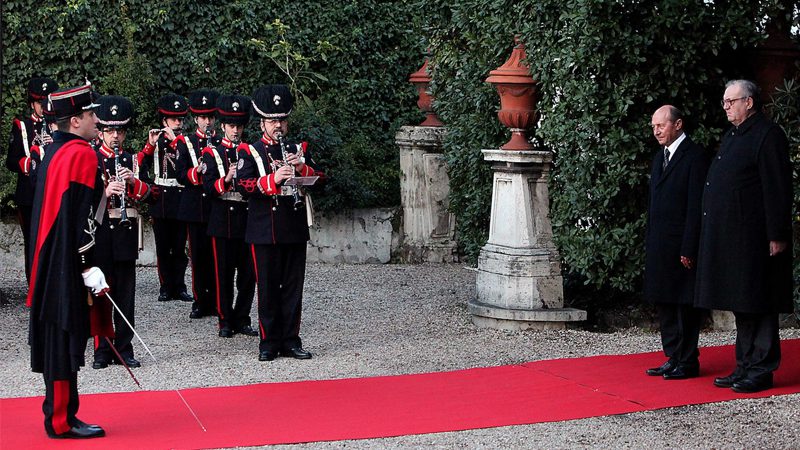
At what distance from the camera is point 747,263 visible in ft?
24.7

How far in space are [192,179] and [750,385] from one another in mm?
5129

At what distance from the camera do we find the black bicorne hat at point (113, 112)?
8734 millimetres

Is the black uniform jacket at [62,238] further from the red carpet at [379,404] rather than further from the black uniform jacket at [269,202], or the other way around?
the black uniform jacket at [269,202]

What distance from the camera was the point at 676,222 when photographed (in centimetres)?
801

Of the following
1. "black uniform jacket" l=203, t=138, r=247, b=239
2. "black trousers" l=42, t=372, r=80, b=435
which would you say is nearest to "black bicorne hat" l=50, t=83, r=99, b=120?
"black trousers" l=42, t=372, r=80, b=435

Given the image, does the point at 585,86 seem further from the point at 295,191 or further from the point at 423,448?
the point at 423,448

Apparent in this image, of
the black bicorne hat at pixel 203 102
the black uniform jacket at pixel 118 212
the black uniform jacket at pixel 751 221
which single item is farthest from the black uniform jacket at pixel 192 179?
the black uniform jacket at pixel 751 221

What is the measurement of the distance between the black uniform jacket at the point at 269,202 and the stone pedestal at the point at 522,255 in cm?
183

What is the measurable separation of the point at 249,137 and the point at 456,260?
105 inches

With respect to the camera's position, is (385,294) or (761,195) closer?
(761,195)

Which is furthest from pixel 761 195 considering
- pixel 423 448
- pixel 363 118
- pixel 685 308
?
pixel 363 118

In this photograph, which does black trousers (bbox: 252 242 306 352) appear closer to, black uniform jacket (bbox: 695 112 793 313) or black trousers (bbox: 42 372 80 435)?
black trousers (bbox: 42 372 80 435)

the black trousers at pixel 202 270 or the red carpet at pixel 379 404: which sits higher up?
the black trousers at pixel 202 270

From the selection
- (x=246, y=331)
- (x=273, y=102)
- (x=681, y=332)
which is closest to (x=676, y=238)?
(x=681, y=332)
